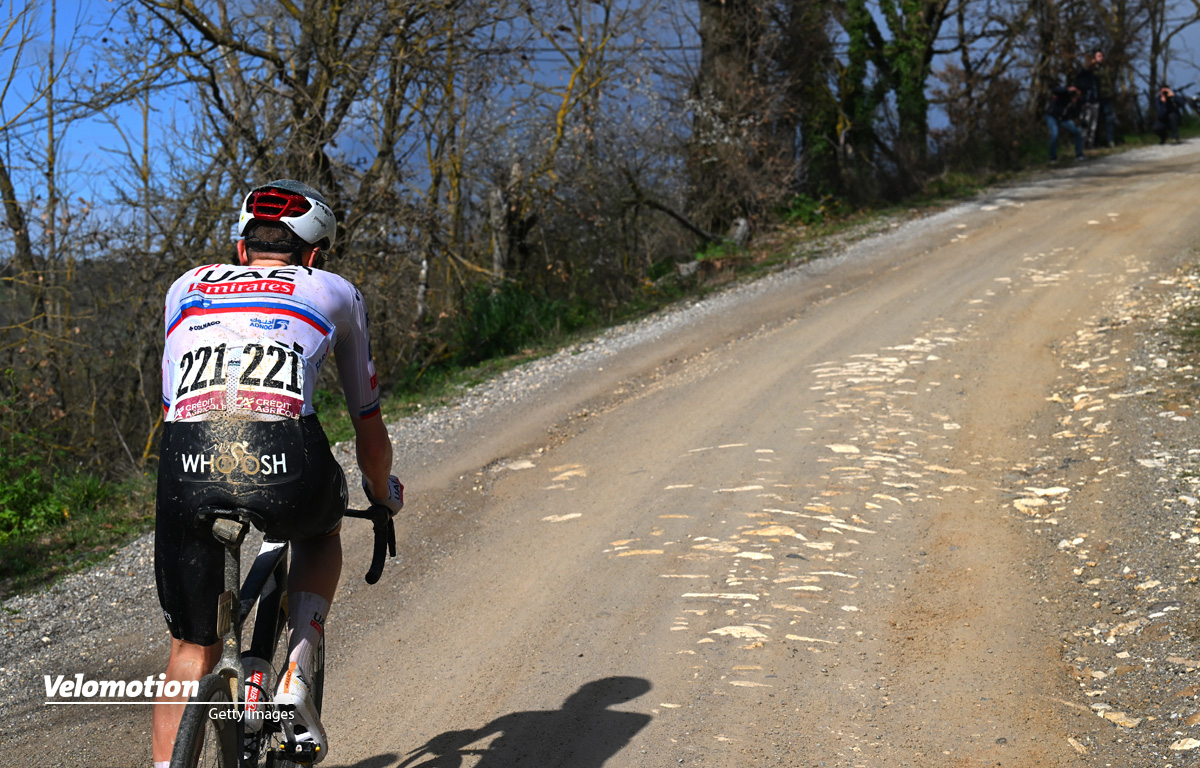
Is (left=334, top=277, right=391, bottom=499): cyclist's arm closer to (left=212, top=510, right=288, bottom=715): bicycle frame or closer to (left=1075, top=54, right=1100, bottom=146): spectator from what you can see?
(left=212, top=510, right=288, bottom=715): bicycle frame

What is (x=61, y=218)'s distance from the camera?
1173 centimetres

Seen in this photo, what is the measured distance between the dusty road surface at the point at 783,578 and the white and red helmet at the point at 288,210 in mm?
2166

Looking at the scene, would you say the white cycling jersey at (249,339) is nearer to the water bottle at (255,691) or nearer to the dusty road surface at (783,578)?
the water bottle at (255,691)

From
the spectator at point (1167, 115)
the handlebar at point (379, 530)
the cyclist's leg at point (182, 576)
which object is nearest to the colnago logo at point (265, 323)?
the cyclist's leg at point (182, 576)

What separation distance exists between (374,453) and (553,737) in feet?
5.25

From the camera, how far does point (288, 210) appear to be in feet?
9.30

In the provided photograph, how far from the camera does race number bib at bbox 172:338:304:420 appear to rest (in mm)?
2535

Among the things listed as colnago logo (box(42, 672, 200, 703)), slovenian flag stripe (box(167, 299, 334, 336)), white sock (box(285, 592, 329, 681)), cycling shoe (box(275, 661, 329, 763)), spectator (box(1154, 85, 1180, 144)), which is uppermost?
spectator (box(1154, 85, 1180, 144))

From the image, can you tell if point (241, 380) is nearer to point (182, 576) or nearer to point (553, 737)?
point (182, 576)

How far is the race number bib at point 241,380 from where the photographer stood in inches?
99.8

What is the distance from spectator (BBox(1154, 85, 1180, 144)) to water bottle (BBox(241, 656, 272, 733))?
26.3 meters

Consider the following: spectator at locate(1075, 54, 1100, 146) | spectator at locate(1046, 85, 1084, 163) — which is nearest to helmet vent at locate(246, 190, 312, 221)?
spectator at locate(1046, 85, 1084, 163)

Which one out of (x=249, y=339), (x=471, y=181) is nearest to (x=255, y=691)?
(x=249, y=339)

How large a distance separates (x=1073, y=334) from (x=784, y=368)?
290 cm
